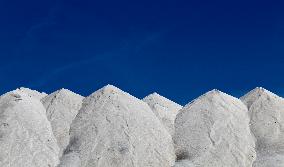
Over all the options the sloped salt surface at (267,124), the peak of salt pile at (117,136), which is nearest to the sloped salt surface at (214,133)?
the sloped salt surface at (267,124)

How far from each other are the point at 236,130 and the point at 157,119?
21.3ft

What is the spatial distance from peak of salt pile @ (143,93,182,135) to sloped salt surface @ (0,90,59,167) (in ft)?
31.2

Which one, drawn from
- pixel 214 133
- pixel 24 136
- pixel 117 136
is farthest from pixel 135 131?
pixel 24 136

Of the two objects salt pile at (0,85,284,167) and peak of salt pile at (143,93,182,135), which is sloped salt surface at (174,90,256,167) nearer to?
salt pile at (0,85,284,167)

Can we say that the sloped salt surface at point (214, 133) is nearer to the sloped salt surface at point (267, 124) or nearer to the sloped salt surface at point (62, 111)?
the sloped salt surface at point (267, 124)

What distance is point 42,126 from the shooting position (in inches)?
1844

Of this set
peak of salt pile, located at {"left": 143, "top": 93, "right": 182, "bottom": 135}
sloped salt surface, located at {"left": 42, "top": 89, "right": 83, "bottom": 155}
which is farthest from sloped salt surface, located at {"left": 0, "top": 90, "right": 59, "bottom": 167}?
peak of salt pile, located at {"left": 143, "top": 93, "right": 182, "bottom": 135}

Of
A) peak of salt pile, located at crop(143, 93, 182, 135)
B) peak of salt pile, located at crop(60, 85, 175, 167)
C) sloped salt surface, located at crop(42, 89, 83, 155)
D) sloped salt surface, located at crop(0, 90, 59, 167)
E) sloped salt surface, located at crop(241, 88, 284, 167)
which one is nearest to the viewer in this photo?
peak of salt pile, located at crop(60, 85, 175, 167)

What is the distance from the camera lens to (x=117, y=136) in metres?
44.8

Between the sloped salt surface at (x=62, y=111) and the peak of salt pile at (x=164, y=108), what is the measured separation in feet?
22.2

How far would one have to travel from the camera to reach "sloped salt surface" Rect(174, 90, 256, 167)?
43.7 meters

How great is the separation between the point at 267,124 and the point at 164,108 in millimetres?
9391

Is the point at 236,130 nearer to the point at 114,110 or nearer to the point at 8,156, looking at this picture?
the point at 114,110

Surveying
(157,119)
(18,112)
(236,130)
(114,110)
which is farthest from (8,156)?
(236,130)
